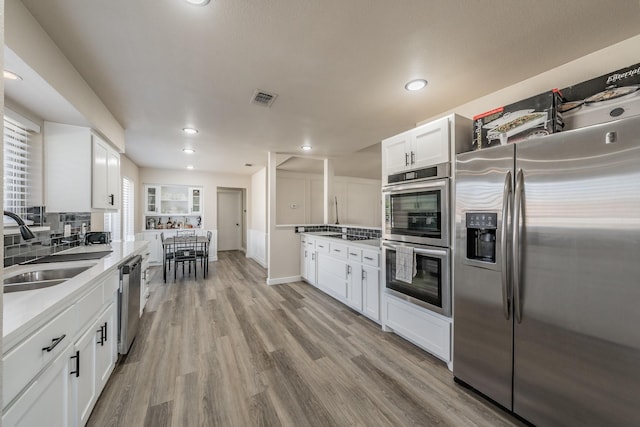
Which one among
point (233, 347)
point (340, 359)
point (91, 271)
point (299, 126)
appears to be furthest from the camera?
point (299, 126)

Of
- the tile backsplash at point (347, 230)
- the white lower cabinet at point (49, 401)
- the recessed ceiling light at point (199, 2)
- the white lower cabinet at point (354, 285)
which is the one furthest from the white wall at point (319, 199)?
the white lower cabinet at point (49, 401)

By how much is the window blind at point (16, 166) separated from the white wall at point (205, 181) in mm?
4422

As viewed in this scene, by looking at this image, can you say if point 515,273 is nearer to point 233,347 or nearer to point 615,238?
point 615,238

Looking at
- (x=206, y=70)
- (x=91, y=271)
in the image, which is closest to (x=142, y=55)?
(x=206, y=70)

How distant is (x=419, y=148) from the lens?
7.63 ft

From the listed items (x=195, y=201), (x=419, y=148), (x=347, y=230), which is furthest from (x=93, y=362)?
(x=195, y=201)

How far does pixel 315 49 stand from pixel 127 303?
2578 millimetres

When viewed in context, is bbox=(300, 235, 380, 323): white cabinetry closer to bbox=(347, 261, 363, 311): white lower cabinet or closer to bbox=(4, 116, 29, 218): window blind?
bbox=(347, 261, 363, 311): white lower cabinet

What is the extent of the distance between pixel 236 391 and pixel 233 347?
0.63m

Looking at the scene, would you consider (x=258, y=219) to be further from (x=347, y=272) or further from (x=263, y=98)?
(x=263, y=98)

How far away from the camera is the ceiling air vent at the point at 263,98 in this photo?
92.9 inches

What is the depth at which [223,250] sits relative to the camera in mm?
8109

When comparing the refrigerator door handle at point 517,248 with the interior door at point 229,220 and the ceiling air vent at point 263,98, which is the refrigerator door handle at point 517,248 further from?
the interior door at point 229,220

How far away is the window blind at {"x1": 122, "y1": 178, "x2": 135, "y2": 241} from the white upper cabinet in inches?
207
